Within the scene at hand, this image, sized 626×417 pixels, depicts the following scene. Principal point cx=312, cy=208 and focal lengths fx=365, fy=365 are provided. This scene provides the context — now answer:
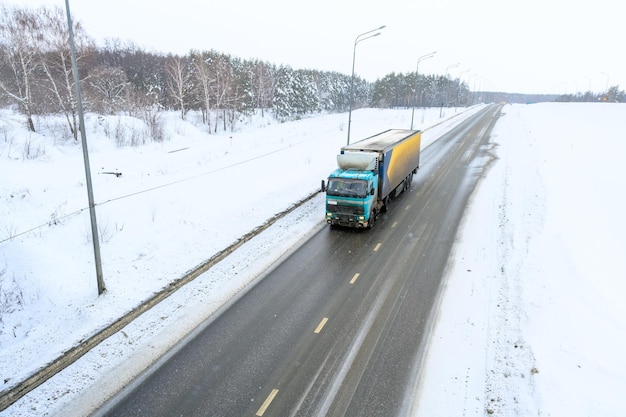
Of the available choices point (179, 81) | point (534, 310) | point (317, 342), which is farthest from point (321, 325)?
point (179, 81)

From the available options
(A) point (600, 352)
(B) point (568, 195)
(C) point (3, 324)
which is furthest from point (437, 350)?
(B) point (568, 195)

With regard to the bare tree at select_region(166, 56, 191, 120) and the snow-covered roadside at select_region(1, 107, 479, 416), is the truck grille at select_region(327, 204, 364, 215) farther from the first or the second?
the bare tree at select_region(166, 56, 191, 120)

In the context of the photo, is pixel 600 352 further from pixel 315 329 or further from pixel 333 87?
pixel 333 87

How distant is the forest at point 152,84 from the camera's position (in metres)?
31.8

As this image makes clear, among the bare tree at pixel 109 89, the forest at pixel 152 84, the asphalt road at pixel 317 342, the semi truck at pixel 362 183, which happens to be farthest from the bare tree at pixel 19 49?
the asphalt road at pixel 317 342

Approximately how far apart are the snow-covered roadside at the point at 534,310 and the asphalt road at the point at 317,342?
71cm

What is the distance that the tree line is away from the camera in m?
31.8

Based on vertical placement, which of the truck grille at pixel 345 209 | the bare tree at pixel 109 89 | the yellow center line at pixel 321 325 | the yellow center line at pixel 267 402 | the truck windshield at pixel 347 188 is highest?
the bare tree at pixel 109 89

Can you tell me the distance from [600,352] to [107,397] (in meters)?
10.8

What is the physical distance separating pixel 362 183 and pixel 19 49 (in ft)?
109

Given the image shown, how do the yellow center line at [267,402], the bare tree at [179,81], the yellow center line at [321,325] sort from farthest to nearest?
the bare tree at [179,81] → the yellow center line at [321,325] → the yellow center line at [267,402]

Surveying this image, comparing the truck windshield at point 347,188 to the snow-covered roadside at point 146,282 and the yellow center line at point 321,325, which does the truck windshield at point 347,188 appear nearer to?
the snow-covered roadside at point 146,282

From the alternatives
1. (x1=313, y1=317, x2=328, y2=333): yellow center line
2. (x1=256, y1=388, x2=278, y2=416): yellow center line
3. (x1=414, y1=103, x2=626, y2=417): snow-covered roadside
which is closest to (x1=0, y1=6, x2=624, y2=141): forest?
(x1=414, y1=103, x2=626, y2=417): snow-covered roadside

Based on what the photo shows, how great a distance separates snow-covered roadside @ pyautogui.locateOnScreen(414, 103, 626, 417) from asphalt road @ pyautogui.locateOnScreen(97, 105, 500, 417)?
0.71 meters
